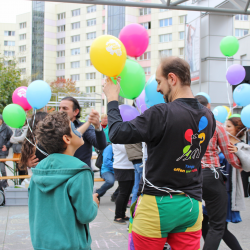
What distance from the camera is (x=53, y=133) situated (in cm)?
202

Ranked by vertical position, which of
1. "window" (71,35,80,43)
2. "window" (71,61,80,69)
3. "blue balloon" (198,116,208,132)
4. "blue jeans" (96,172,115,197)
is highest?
"window" (71,35,80,43)

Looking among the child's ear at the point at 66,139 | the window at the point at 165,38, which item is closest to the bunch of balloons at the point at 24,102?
the child's ear at the point at 66,139

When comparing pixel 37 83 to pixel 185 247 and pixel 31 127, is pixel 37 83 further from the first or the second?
pixel 185 247

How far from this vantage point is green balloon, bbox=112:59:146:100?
9.59 feet

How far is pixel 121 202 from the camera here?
5047mm

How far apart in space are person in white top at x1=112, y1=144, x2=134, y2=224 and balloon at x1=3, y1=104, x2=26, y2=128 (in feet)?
5.63

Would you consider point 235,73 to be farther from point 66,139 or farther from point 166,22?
point 166,22

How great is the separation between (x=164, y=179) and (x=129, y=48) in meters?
1.66

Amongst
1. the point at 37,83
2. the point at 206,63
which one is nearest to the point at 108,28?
the point at 206,63

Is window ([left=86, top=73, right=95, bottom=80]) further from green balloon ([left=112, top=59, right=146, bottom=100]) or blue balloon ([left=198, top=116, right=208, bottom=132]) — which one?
blue balloon ([left=198, top=116, right=208, bottom=132])

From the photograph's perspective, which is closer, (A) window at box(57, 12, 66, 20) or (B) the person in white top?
(B) the person in white top

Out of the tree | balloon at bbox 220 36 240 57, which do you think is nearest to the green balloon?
balloon at bbox 220 36 240 57

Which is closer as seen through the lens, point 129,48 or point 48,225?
point 48,225

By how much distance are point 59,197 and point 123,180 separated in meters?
3.22
